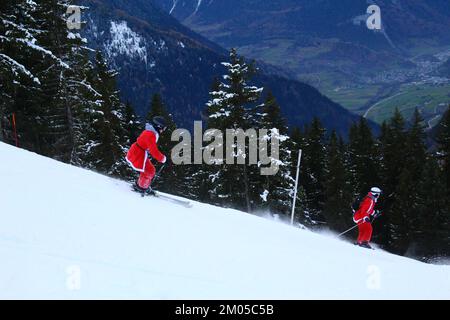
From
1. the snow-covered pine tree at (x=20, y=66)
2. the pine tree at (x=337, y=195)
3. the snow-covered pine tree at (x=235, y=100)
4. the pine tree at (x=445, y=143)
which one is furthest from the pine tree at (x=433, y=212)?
the snow-covered pine tree at (x=20, y=66)

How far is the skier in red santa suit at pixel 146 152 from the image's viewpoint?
34.4 ft

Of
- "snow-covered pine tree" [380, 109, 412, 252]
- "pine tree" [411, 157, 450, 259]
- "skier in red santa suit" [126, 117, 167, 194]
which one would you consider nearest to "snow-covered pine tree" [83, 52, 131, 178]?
"skier in red santa suit" [126, 117, 167, 194]

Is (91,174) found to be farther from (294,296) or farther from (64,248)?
(294,296)

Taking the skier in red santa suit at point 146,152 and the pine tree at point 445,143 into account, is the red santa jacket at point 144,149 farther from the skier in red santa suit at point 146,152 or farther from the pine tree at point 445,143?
the pine tree at point 445,143

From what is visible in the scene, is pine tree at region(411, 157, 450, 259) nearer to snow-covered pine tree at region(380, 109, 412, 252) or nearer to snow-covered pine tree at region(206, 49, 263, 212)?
snow-covered pine tree at region(380, 109, 412, 252)

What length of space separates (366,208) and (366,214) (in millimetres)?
188

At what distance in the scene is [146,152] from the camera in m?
10.9

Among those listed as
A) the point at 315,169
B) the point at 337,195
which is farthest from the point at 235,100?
the point at 315,169

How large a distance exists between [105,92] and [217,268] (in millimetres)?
27348

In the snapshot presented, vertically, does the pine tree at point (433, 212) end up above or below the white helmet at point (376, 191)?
above

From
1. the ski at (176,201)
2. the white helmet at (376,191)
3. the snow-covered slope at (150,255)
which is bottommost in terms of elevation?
the snow-covered slope at (150,255)

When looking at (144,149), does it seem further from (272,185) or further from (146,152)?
(272,185)

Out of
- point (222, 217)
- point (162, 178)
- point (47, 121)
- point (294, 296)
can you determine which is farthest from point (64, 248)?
point (162, 178)

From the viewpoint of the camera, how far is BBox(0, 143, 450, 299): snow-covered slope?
225 inches
